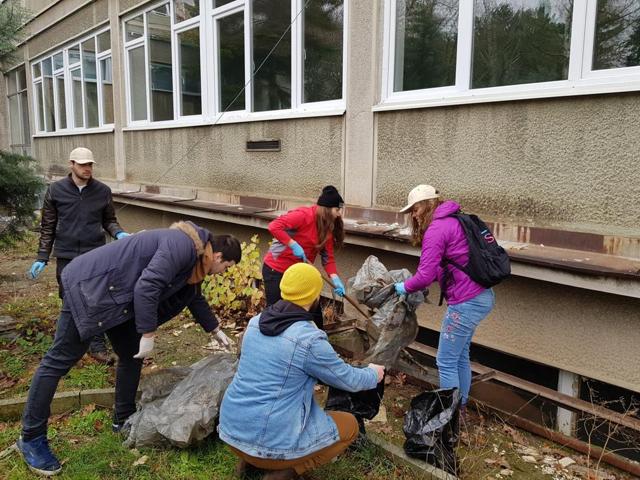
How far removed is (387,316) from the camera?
372 cm

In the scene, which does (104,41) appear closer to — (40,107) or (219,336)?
(40,107)

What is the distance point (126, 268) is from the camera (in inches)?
114

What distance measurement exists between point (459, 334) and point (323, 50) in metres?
3.59

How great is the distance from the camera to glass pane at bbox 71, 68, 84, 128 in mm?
11617

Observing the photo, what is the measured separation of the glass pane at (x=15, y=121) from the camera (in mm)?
16031

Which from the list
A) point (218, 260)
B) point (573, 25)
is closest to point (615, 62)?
point (573, 25)

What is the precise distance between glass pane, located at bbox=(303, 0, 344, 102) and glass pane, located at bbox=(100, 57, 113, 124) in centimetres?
578

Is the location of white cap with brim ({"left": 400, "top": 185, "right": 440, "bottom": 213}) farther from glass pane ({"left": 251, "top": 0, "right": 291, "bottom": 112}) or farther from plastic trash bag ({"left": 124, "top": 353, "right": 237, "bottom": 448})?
glass pane ({"left": 251, "top": 0, "right": 291, "bottom": 112})

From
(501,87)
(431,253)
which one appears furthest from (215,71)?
(431,253)

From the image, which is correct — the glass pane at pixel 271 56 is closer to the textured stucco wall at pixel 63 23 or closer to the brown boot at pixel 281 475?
the brown boot at pixel 281 475

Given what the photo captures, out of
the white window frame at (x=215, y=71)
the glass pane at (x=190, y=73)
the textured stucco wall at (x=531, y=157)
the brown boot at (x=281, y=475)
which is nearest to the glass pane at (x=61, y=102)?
the white window frame at (x=215, y=71)

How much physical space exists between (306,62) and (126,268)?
3.82 metres

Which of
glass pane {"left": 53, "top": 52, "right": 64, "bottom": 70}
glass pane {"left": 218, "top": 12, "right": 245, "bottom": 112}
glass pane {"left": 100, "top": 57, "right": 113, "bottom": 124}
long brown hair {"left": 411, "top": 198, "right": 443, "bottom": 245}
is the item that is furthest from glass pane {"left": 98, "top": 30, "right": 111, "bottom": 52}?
long brown hair {"left": 411, "top": 198, "right": 443, "bottom": 245}

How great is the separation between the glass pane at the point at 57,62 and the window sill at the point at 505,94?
10.3 m
